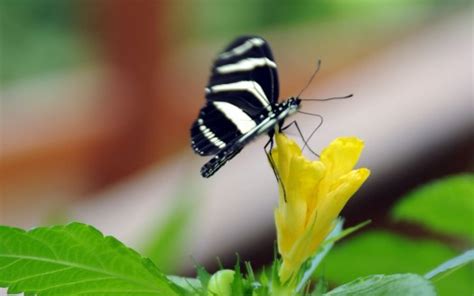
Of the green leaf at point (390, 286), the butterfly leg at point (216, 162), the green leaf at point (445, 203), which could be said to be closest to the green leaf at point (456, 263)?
the green leaf at point (390, 286)

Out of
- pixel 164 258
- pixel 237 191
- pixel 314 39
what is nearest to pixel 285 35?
pixel 314 39

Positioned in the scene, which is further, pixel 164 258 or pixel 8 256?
pixel 164 258

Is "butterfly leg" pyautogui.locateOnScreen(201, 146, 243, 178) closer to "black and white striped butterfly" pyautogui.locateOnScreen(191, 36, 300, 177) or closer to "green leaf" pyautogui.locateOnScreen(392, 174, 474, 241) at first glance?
"black and white striped butterfly" pyautogui.locateOnScreen(191, 36, 300, 177)

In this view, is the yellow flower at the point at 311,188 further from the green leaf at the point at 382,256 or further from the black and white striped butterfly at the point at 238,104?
the green leaf at the point at 382,256

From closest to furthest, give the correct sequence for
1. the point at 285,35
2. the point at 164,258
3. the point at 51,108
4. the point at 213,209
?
the point at 164,258, the point at 213,209, the point at 51,108, the point at 285,35

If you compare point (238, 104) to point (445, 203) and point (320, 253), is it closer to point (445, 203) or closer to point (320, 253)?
point (320, 253)

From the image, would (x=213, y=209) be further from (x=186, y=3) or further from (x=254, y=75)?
(x=254, y=75)
